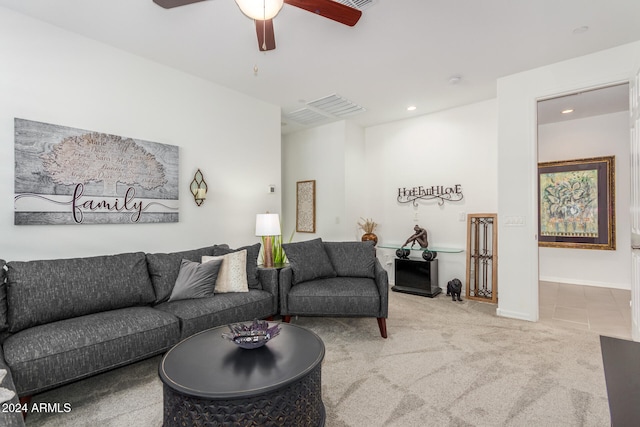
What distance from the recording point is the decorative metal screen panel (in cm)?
428

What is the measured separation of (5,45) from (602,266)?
301 inches

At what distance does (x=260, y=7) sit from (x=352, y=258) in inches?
99.4

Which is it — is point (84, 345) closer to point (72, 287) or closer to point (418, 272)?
point (72, 287)

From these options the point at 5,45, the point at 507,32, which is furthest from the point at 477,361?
the point at 5,45

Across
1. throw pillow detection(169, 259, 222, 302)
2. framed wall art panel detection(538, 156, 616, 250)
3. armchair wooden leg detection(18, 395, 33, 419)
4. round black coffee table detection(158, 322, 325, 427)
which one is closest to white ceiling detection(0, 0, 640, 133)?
throw pillow detection(169, 259, 222, 302)

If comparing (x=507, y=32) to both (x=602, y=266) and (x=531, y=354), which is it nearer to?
(x=531, y=354)

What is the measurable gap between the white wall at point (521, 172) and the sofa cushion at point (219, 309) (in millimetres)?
2705

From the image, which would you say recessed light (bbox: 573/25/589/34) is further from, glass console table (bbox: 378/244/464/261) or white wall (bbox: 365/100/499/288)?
glass console table (bbox: 378/244/464/261)

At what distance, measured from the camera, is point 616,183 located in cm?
475

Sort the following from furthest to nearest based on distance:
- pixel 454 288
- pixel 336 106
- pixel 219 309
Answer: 1. pixel 336 106
2. pixel 454 288
3. pixel 219 309

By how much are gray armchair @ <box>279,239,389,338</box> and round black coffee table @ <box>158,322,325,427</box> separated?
1137 mm

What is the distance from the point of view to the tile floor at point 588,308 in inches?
127

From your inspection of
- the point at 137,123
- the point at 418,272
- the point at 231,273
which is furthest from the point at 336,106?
the point at 231,273

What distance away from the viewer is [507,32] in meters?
2.72
